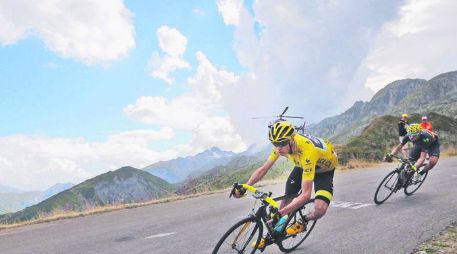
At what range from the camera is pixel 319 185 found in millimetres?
6637

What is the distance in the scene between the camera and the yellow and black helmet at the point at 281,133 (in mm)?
5809

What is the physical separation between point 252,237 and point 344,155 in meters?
45.5

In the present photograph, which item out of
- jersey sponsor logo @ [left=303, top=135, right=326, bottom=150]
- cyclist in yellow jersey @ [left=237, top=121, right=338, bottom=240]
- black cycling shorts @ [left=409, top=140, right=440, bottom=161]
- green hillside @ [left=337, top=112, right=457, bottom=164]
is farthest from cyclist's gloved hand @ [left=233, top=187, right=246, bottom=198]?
green hillside @ [left=337, top=112, right=457, bottom=164]

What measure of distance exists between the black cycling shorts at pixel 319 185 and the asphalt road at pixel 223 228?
3.08 feet

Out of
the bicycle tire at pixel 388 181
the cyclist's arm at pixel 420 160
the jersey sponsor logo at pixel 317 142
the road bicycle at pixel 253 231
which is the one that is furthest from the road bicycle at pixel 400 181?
the road bicycle at pixel 253 231

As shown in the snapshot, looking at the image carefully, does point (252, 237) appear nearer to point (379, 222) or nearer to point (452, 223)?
point (379, 222)

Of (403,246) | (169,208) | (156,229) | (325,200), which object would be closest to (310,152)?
(325,200)

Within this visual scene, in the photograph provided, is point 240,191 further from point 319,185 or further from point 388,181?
point 388,181

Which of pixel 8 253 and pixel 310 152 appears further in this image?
pixel 8 253

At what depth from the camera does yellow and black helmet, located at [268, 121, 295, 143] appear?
19.1ft

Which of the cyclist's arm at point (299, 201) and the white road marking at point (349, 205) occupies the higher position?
the cyclist's arm at point (299, 201)

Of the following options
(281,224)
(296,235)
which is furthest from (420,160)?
(281,224)

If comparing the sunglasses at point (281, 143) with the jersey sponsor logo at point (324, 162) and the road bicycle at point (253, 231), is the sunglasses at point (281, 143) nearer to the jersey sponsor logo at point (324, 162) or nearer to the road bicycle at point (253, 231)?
the road bicycle at point (253, 231)

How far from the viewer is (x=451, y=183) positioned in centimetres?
1330
